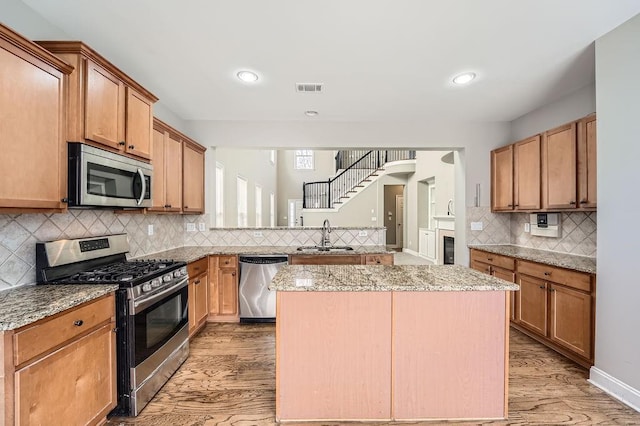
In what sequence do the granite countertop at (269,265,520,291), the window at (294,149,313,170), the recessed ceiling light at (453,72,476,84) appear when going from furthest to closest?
the window at (294,149,313,170)
the recessed ceiling light at (453,72,476,84)
the granite countertop at (269,265,520,291)

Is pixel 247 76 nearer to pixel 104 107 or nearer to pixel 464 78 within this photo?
pixel 104 107

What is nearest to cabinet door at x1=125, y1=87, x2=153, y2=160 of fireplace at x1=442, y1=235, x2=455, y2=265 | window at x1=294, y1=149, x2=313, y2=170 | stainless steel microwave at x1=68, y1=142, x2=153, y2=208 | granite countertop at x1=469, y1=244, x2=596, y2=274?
stainless steel microwave at x1=68, y1=142, x2=153, y2=208

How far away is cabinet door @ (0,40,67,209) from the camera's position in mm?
1458

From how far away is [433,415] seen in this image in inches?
73.0

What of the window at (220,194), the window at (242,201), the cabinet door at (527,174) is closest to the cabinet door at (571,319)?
the cabinet door at (527,174)

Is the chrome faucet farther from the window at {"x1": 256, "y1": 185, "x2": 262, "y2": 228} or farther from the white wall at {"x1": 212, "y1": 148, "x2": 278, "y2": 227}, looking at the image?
the window at {"x1": 256, "y1": 185, "x2": 262, "y2": 228}

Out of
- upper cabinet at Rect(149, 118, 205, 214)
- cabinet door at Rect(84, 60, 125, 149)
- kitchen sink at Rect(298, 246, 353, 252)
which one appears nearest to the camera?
cabinet door at Rect(84, 60, 125, 149)

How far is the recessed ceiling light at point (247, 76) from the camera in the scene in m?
2.74

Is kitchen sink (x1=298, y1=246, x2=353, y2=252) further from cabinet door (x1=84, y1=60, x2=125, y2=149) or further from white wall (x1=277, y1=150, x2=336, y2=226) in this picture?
white wall (x1=277, y1=150, x2=336, y2=226)

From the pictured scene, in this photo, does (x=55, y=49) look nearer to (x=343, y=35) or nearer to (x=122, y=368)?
(x=343, y=35)

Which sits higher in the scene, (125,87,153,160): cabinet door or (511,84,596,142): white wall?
(511,84,596,142): white wall

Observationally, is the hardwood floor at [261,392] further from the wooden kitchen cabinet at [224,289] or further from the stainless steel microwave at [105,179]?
the stainless steel microwave at [105,179]

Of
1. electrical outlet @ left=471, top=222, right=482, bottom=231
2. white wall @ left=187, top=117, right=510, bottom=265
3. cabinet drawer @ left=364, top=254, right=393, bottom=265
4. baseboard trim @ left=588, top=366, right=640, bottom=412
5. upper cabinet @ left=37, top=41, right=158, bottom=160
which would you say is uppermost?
white wall @ left=187, top=117, right=510, bottom=265

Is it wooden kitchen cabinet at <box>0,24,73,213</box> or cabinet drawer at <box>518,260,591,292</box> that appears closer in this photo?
wooden kitchen cabinet at <box>0,24,73,213</box>
